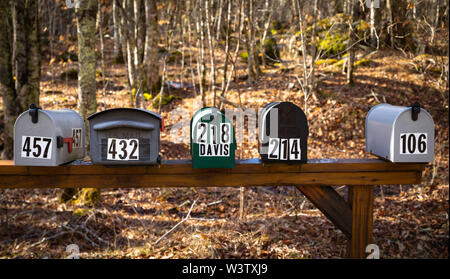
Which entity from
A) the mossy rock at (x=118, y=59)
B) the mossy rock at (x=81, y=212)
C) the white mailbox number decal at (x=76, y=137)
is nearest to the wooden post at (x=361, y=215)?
the white mailbox number decal at (x=76, y=137)

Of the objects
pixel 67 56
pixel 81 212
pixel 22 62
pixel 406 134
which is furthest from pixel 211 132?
pixel 67 56

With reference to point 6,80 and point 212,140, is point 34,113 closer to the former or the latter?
point 212,140

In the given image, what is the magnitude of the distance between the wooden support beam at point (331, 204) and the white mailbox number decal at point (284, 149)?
311 mm

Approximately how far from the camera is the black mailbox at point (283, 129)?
92.5 inches

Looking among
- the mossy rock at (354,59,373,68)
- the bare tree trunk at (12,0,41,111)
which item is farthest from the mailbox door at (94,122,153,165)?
the mossy rock at (354,59,373,68)

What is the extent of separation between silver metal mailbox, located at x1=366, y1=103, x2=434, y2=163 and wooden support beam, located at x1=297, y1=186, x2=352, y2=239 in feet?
1.48

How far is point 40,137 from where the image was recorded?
7.25 ft

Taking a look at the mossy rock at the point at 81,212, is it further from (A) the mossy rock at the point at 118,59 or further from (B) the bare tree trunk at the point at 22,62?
(A) the mossy rock at the point at 118,59

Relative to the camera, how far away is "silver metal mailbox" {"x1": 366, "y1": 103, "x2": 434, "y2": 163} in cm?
231

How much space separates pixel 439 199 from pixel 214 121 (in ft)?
14.8

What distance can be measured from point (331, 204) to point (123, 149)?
1.52m

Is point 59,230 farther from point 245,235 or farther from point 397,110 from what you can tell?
point 397,110

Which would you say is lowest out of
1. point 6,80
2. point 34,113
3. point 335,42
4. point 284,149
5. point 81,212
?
point 81,212

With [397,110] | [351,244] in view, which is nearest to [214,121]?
[397,110]
